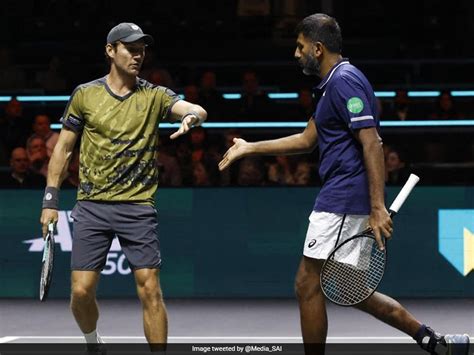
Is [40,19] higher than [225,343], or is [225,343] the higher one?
[40,19]

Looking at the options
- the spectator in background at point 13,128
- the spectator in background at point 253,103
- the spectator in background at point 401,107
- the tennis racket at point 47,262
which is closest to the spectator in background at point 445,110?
the spectator in background at point 401,107

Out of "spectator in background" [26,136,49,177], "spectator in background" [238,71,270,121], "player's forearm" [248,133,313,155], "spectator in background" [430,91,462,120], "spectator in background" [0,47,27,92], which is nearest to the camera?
"player's forearm" [248,133,313,155]

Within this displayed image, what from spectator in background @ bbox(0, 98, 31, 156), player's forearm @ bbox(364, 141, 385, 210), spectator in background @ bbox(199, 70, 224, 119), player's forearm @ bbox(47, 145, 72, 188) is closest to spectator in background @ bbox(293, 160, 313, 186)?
spectator in background @ bbox(199, 70, 224, 119)

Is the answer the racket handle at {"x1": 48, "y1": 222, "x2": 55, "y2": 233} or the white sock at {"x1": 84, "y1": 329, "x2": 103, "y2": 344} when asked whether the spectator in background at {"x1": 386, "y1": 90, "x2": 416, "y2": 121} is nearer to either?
the white sock at {"x1": 84, "y1": 329, "x2": 103, "y2": 344}

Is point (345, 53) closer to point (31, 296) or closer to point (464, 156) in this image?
point (464, 156)

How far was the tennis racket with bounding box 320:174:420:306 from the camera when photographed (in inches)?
282

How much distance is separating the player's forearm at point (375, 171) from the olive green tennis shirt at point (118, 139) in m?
1.36

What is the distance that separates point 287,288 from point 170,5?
7.37 meters

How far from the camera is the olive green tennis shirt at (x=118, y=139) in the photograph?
7.70m

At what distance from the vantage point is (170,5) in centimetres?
1914

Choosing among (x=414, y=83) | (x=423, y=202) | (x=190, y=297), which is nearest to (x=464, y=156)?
(x=423, y=202)

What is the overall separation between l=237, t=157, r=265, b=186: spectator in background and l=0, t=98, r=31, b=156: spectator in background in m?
2.65

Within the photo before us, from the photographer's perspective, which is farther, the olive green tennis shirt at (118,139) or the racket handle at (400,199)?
the olive green tennis shirt at (118,139)

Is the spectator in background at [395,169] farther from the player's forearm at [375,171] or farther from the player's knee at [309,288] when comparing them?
the player's forearm at [375,171]
